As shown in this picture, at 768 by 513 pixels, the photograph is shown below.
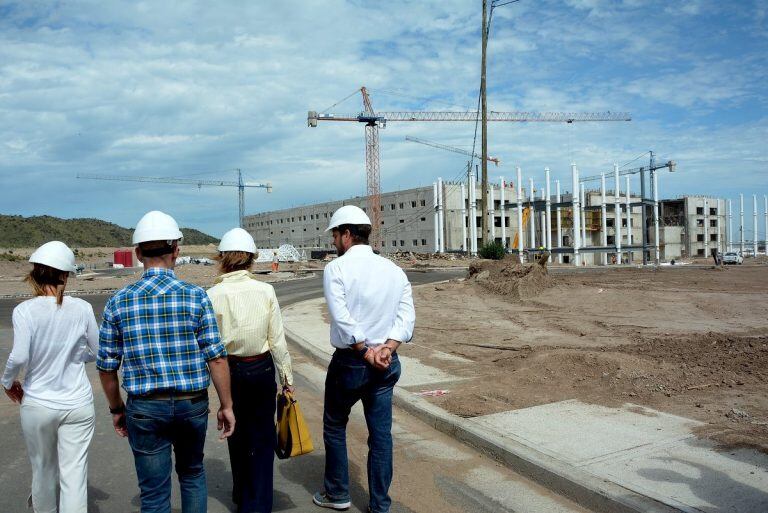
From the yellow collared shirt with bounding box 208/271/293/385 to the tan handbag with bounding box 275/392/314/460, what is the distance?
0.69 feet

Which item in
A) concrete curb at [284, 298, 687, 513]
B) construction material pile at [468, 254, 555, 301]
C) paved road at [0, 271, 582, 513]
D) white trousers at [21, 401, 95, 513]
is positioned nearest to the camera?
white trousers at [21, 401, 95, 513]

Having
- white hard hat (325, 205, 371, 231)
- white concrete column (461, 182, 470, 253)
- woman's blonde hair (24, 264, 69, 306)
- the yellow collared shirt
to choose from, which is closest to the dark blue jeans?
the yellow collared shirt

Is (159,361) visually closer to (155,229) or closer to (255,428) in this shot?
(155,229)

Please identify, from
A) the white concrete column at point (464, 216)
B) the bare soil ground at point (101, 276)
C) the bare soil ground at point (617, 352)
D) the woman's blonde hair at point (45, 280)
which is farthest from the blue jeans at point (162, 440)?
the white concrete column at point (464, 216)

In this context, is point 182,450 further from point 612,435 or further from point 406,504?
point 612,435

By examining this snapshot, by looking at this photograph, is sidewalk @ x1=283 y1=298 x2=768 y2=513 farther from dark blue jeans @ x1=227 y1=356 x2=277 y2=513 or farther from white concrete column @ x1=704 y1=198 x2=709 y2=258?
white concrete column @ x1=704 y1=198 x2=709 y2=258

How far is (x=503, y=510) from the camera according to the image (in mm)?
4270

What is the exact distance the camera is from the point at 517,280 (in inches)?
792

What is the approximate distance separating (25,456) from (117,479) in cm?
125

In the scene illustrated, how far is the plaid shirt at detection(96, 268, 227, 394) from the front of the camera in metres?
3.08

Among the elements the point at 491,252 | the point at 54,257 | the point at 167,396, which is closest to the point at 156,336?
the point at 167,396

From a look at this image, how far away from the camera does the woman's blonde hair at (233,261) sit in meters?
4.20

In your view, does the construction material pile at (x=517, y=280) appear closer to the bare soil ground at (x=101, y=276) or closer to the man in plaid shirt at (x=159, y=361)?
the bare soil ground at (x=101, y=276)

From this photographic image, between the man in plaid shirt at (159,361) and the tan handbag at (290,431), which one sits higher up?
the man in plaid shirt at (159,361)
